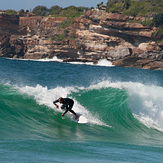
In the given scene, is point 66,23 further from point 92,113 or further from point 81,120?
point 81,120

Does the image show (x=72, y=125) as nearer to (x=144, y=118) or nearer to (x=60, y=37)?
(x=144, y=118)

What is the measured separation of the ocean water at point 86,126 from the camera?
6.78 metres

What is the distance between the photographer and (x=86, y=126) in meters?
11.3

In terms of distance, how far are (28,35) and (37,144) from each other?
92077 mm

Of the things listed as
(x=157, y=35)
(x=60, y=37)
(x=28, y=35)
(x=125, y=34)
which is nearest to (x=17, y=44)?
(x=28, y=35)

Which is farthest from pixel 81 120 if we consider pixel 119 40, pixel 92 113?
pixel 119 40

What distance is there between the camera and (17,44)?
93.6 metres

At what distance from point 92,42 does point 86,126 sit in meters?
69.5

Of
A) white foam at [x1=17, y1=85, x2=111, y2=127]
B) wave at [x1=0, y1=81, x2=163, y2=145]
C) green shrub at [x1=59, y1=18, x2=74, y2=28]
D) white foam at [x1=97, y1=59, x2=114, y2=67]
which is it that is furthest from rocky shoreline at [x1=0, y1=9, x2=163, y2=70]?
white foam at [x1=17, y1=85, x2=111, y2=127]

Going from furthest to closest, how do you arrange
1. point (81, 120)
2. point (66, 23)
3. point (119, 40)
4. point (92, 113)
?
1. point (66, 23)
2. point (119, 40)
3. point (92, 113)
4. point (81, 120)

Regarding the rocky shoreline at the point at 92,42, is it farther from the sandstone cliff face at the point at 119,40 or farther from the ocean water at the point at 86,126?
the ocean water at the point at 86,126

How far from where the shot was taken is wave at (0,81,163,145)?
10.2m

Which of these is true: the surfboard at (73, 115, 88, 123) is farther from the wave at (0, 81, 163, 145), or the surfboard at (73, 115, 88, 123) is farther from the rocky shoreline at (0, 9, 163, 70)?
the rocky shoreline at (0, 9, 163, 70)

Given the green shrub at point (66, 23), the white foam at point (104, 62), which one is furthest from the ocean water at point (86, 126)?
the green shrub at point (66, 23)
